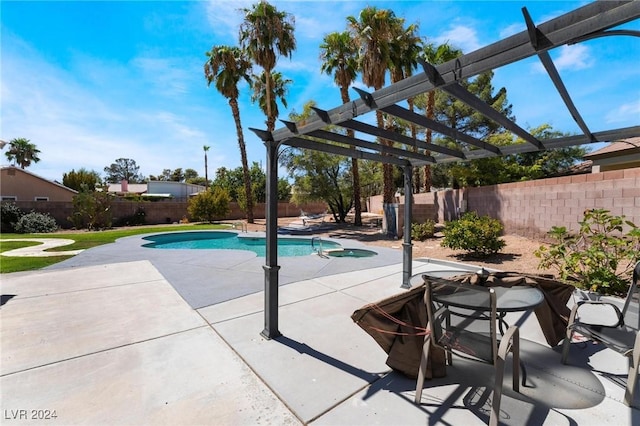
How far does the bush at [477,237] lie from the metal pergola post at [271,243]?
6.86m

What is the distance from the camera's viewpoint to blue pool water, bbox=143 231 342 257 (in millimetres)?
13015

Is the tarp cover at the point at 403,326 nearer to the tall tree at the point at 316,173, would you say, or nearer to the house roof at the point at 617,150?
the house roof at the point at 617,150

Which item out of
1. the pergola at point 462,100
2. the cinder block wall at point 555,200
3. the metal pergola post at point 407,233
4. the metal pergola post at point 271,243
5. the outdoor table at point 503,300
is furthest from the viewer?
the cinder block wall at point 555,200

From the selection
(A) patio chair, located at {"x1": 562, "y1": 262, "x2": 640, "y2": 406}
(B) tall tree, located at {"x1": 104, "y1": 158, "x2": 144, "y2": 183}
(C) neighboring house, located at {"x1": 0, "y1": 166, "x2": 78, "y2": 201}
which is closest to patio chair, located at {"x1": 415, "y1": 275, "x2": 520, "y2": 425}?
(A) patio chair, located at {"x1": 562, "y1": 262, "x2": 640, "y2": 406}

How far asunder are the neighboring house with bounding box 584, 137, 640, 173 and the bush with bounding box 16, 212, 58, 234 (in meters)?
30.1

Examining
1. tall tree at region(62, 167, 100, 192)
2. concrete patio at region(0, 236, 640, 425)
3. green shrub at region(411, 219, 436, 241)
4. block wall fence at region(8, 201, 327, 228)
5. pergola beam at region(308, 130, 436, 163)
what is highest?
tall tree at region(62, 167, 100, 192)

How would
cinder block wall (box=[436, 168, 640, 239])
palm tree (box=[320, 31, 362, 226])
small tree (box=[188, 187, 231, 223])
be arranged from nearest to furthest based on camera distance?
cinder block wall (box=[436, 168, 640, 239]) → palm tree (box=[320, 31, 362, 226]) → small tree (box=[188, 187, 231, 223])

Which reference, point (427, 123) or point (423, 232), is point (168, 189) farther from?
point (427, 123)

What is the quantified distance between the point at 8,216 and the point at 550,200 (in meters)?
26.8

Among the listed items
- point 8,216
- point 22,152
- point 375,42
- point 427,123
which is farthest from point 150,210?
point 427,123

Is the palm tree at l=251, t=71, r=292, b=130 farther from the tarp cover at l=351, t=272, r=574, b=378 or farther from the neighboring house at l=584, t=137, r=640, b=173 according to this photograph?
the tarp cover at l=351, t=272, r=574, b=378

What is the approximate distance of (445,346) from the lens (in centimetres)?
239

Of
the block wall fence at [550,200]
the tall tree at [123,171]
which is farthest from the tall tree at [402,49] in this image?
the tall tree at [123,171]

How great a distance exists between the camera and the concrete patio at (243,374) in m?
2.30
